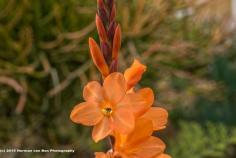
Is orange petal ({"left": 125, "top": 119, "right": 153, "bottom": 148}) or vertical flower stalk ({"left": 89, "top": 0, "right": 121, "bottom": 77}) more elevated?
vertical flower stalk ({"left": 89, "top": 0, "right": 121, "bottom": 77})

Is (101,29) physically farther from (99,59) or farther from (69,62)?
(69,62)

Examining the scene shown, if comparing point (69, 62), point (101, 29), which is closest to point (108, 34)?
point (101, 29)

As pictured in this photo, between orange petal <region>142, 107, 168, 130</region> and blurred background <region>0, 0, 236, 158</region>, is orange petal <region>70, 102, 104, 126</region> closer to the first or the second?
orange petal <region>142, 107, 168, 130</region>

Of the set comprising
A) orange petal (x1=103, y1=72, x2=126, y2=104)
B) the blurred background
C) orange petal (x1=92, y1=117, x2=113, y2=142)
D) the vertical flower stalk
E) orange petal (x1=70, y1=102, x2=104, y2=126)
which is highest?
the blurred background

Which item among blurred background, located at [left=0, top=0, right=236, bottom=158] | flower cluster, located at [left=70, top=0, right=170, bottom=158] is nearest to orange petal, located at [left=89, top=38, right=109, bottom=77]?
flower cluster, located at [left=70, top=0, right=170, bottom=158]

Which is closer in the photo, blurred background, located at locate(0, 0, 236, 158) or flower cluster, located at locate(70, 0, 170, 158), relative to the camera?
flower cluster, located at locate(70, 0, 170, 158)

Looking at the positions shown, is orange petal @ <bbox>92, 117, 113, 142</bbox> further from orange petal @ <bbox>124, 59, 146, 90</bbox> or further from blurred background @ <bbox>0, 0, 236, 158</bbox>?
blurred background @ <bbox>0, 0, 236, 158</bbox>
